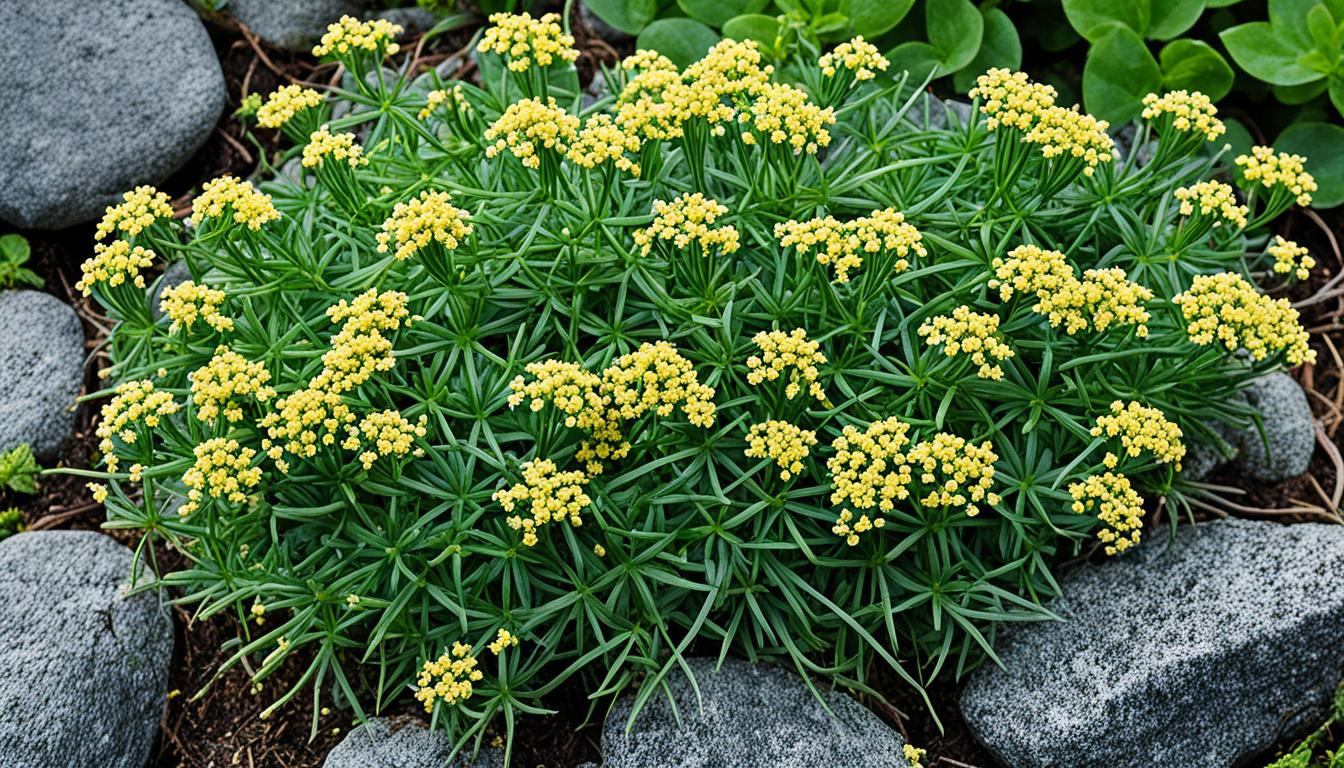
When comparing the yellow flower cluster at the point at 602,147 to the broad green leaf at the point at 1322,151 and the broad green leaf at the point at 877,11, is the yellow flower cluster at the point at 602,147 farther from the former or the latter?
the broad green leaf at the point at 1322,151

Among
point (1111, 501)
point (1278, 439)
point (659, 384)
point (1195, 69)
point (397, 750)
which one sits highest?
point (1195, 69)

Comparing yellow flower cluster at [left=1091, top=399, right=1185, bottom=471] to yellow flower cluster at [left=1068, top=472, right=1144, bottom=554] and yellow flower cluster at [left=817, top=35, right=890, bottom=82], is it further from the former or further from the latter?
yellow flower cluster at [left=817, top=35, right=890, bottom=82]

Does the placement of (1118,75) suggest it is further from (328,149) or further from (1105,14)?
(328,149)

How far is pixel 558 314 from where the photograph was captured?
3.92 meters

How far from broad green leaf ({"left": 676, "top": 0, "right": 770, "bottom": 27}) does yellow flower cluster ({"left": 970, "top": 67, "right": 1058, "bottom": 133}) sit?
1.62 meters

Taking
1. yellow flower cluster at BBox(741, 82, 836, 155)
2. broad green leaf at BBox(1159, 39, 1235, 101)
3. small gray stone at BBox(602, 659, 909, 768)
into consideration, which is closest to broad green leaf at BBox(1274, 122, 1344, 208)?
broad green leaf at BBox(1159, 39, 1235, 101)

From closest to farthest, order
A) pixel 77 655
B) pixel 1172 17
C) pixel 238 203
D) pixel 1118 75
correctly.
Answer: pixel 238 203, pixel 77 655, pixel 1118 75, pixel 1172 17

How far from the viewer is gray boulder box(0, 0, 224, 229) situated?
4.94 m

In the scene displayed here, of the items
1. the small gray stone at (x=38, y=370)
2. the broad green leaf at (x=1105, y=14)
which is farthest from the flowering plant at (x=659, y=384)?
the broad green leaf at (x=1105, y=14)

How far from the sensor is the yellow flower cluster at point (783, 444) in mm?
3346

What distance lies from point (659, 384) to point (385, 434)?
754 millimetres

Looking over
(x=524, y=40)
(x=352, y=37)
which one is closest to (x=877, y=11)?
(x=524, y=40)

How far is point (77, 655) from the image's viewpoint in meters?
3.80

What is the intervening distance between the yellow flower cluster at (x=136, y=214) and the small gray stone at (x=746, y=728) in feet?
6.58
